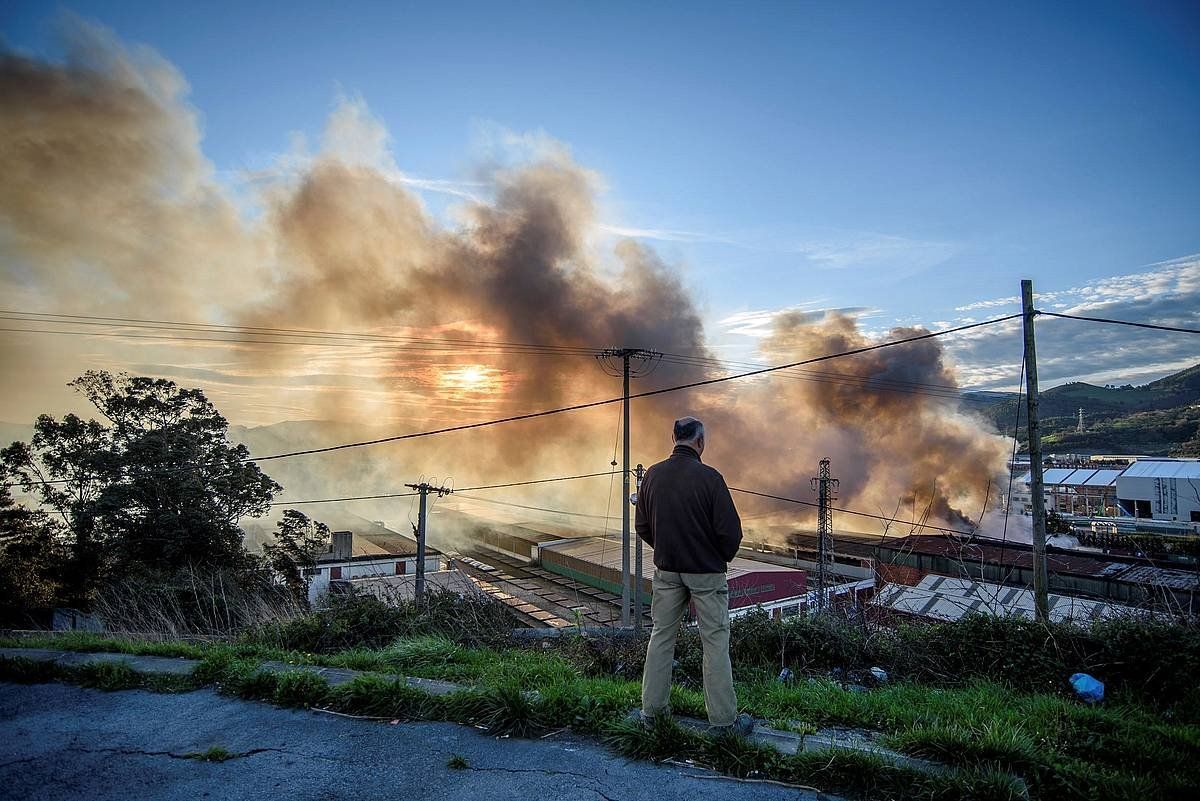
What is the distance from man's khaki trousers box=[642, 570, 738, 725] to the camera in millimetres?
3469

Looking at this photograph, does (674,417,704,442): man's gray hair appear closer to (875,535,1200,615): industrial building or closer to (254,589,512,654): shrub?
(254,589,512,654): shrub

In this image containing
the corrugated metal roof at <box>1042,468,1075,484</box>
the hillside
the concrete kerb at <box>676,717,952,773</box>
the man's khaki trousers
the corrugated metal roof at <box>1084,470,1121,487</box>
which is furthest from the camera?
the hillside

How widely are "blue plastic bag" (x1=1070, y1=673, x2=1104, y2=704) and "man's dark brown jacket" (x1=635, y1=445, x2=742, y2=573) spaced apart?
9.97 ft

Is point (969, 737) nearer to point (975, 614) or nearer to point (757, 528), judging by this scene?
point (975, 614)

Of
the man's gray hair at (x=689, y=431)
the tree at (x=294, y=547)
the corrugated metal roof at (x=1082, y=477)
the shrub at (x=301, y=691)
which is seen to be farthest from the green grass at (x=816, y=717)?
the corrugated metal roof at (x=1082, y=477)

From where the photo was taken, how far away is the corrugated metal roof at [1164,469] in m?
42.1

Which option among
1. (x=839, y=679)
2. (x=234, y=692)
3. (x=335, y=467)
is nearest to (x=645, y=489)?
(x=839, y=679)

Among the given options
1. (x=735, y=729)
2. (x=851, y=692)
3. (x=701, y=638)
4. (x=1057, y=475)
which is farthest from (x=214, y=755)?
(x=1057, y=475)

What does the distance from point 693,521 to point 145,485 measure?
2434 centimetres

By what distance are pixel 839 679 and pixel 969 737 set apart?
226 cm

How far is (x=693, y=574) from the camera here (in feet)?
12.0

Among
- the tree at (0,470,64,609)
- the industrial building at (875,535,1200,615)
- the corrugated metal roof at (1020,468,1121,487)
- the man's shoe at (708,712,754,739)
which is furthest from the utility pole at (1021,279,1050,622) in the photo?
the corrugated metal roof at (1020,468,1121,487)

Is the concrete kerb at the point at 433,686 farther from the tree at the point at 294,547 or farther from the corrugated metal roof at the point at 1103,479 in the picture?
the corrugated metal roof at the point at 1103,479

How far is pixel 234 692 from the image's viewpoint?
4641 millimetres
